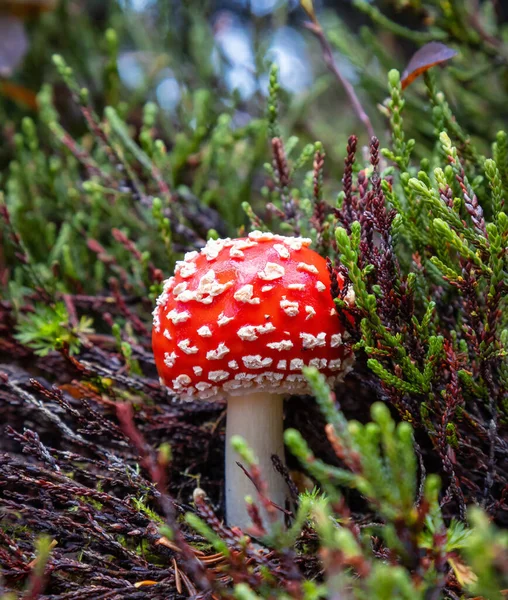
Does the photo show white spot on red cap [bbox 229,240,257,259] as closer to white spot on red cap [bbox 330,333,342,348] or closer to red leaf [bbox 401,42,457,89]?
white spot on red cap [bbox 330,333,342,348]

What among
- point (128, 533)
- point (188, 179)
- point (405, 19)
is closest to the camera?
Result: point (128, 533)

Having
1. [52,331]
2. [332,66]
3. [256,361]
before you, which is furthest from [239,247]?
[332,66]

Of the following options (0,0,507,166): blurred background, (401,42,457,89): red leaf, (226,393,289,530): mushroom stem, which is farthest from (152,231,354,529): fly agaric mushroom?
(0,0,507,166): blurred background

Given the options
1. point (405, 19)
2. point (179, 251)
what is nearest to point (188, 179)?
point (179, 251)

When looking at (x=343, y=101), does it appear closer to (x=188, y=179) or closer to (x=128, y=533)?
(x=188, y=179)

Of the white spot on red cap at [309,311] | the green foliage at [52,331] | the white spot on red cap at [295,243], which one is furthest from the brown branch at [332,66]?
the green foliage at [52,331]

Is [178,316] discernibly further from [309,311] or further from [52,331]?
[52,331]
